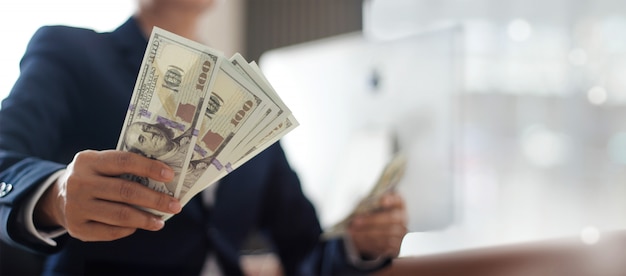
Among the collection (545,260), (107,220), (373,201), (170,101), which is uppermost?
(170,101)

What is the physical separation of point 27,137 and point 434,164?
92cm

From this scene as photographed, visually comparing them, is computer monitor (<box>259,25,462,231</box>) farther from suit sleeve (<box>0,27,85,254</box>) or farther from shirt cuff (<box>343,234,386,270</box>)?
suit sleeve (<box>0,27,85,254</box>)

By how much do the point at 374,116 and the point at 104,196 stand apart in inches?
41.9

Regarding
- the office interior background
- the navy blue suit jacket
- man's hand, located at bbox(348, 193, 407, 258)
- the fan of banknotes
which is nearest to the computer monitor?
the office interior background

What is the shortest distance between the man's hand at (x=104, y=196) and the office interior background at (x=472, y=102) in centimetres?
12

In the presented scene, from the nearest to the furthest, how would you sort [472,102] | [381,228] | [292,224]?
[381,228], [292,224], [472,102]

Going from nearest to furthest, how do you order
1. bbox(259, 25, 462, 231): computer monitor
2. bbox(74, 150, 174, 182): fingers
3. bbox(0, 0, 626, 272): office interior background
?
bbox(74, 150, 174, 182): fingers, bbox(0, 0, 626, 272): office interior background, bbox(259, 25, 462, 231): computer monitor

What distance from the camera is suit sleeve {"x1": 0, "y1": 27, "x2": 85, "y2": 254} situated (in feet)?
1.74

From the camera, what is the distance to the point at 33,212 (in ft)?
1.73

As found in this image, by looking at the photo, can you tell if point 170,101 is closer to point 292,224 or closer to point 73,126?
point 73,126

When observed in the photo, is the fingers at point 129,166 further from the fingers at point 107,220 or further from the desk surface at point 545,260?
the desk surface at point 545,260

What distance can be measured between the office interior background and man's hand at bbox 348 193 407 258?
0.04m

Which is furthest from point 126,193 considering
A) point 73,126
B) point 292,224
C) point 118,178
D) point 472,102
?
point 472,102

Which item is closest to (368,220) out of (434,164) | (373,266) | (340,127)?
(373,266)
